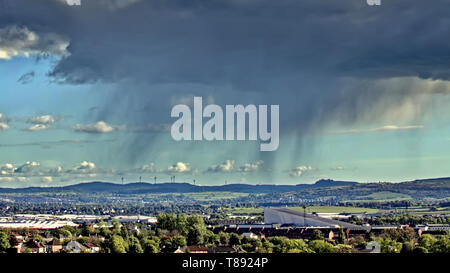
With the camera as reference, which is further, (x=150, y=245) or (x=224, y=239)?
(x=224, y=239)

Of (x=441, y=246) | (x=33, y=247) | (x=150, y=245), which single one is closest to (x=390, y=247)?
(x=441, y=246)

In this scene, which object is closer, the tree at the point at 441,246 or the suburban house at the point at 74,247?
the tree at the point at 441,246

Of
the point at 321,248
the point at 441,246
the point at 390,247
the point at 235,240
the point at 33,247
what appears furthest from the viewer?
the point at 235,240

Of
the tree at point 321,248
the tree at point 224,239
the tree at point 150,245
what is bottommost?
the tree at point 224,239

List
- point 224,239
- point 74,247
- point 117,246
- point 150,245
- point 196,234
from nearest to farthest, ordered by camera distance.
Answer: point 117,246 → point 74,247 → point 150,245 → point 196,234 → point 224,239

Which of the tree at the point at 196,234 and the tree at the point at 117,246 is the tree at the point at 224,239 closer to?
the tree at the point at 196,234

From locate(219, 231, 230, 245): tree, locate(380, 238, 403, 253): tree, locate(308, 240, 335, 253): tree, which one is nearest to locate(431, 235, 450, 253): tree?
locate(380, 238, 403, 253): tree

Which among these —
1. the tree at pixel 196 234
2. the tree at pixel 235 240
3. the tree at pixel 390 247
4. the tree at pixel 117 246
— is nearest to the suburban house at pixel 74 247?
the tree at pixel 117 246

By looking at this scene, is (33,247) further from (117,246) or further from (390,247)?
(390,247)

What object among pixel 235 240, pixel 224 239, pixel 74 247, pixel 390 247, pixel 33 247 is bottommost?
pixel 224 239

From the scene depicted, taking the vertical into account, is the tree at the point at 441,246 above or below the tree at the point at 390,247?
above

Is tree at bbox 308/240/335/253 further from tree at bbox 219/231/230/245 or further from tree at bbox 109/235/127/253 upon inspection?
tree at bbox 219/231/230/245
